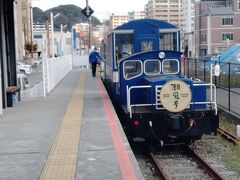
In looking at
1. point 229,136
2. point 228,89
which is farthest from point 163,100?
point 228,89

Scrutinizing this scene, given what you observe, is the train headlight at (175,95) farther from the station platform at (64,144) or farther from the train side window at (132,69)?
the train side window at (132,69)

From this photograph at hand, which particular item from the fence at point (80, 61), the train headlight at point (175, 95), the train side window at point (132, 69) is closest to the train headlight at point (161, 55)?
the train side window at point (132, 69)

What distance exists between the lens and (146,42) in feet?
48.1

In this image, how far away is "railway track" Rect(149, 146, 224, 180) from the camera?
9.32 meters

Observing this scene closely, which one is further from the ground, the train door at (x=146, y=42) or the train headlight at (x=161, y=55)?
the train door at (x=146, y=42)

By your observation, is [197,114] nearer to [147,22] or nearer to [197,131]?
[197,131]

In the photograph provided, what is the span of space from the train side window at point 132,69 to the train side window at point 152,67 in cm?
15

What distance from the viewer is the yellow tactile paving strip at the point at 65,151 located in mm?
6746

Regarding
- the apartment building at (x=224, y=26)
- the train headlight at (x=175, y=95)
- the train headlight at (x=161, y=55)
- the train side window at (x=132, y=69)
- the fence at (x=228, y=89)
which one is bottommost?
the fence at (x=228, y=89)

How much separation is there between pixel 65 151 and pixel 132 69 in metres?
4.78

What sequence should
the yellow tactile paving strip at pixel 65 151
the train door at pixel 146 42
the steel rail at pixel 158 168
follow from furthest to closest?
1. the train door at pixel 146 42
2. the steel rail at pixel 158 168
3. the yellow tactile paving strip at pixel 65 151

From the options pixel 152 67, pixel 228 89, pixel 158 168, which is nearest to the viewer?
pixel 158 168

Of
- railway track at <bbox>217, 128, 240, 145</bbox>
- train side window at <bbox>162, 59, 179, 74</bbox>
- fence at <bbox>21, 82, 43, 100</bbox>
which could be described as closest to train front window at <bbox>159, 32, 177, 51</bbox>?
train side window at <bbox>162, 59, 179, 74</bbox>

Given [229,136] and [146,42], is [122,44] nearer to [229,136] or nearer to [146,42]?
[146,42]
